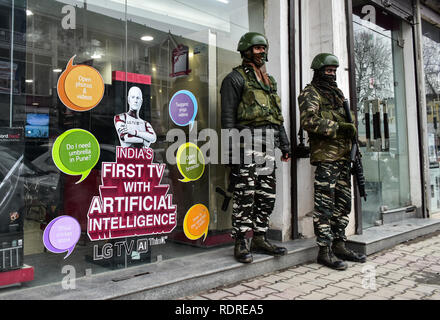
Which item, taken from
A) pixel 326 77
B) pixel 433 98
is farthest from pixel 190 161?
pixel 433 98

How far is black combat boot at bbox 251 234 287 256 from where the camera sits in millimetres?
3516

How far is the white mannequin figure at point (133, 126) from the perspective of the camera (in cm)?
309

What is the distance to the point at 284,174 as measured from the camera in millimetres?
4168

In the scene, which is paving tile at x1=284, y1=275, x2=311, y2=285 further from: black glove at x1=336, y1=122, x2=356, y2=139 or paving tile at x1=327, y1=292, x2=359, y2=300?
black glove at x1=336, y1=122, x2=356, y2=139

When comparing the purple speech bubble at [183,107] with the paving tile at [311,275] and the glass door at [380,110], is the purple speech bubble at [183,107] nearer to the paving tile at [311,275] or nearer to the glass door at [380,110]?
the paving tile at [311,275]

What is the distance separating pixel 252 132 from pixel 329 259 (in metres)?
1.49

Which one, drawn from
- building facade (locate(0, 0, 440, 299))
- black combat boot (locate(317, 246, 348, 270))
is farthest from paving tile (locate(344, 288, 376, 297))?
building facade (locate(0, 0, 440, 299))

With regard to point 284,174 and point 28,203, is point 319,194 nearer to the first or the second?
point 284,174

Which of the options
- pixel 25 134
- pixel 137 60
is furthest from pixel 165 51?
pixel 25 134

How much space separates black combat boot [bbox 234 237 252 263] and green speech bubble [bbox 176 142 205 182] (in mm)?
813

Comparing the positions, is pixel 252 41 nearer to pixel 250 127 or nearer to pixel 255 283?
pixel 250 127

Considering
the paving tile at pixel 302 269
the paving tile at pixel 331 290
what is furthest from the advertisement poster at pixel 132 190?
the paving tile at pixel 331 290

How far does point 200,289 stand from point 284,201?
5.42ft

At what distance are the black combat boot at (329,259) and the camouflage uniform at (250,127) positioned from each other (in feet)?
2.20
